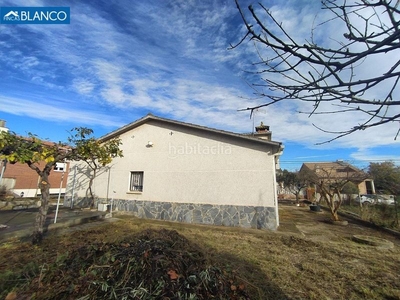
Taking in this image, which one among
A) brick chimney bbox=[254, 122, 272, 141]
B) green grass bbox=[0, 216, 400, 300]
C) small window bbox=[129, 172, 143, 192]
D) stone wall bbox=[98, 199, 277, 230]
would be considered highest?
brick chimney bbox=[254, 122, 272, 141]

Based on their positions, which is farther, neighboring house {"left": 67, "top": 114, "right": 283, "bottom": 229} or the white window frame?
the white window frame

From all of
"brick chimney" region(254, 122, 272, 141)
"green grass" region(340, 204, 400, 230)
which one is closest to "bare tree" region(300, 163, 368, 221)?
"green grass" region(340, 204, 400, 230)

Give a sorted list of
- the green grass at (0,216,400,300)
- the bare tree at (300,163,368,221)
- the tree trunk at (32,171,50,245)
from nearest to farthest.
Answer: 1. the green grass at (0,216,400,300)
2. the tree trunk at (32,171,50,245)
3. the bare tree at (300,163,368,221)

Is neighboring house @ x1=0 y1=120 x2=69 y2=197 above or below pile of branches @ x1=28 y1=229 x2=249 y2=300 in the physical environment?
above

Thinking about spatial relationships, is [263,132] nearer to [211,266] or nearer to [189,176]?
[189,176]

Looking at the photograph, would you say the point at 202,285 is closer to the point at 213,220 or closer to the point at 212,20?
the point at 212,20

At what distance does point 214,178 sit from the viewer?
9281 mm

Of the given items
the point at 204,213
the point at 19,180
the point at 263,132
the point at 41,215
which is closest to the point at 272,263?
the point at 204,213

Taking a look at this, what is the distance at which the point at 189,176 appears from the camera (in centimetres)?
976

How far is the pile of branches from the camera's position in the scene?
217 centimetres

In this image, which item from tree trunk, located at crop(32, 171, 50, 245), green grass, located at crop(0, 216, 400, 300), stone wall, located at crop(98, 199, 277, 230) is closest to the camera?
green grass, located at crop(0, 216, 400, 300)

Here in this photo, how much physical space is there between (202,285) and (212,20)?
4.42 m

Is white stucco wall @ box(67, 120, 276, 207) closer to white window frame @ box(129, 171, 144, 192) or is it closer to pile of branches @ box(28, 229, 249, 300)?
white window frame @ box(129, 171, 144, 192)

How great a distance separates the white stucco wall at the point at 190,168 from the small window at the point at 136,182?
272 millimetres
